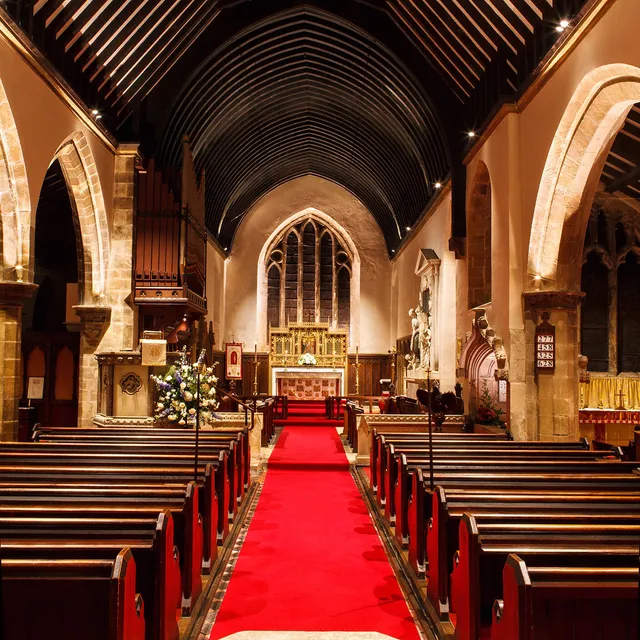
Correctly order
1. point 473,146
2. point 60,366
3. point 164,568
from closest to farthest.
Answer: point 164,568
point 473,146
point 60,366

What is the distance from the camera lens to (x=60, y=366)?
11.3m

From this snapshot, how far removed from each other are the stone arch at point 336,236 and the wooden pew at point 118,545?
17785 millimetres

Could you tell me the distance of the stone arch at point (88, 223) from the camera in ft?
30.7

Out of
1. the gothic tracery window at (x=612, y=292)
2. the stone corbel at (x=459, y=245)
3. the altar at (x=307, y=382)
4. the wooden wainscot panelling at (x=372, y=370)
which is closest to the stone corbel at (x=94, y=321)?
the stone corbel at (x=459, y=245)

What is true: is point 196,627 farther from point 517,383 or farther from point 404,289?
point 404,289

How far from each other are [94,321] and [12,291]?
8.34 feet

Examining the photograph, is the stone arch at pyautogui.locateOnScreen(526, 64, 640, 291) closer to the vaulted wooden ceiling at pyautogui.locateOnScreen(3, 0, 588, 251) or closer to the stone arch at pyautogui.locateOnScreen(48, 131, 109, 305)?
the vaulted wooden ceiling at pyautogui.locateOnScreen(3, 0, 588, 251)

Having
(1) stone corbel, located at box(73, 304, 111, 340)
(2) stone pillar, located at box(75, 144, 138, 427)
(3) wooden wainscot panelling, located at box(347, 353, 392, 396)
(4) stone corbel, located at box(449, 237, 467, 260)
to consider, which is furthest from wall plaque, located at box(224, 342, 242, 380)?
(4) stone corbel, located at box(449, 237, 467, 260)

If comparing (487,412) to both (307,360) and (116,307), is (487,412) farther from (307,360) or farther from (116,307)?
(307,360)

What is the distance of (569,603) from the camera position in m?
2.48

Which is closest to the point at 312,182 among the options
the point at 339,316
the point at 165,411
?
the point at 339,316

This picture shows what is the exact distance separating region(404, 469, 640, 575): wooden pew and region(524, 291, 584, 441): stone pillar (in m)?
3.28

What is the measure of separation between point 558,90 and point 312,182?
14563mm

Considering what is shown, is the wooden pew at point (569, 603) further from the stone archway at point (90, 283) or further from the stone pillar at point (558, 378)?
the stone archway at point (90, 283)
